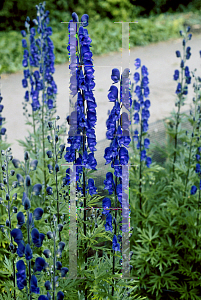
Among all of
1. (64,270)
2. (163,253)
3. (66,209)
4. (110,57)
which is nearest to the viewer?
(64,270)

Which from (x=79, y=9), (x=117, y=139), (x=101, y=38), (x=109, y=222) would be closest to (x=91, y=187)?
(x=109, y=222)

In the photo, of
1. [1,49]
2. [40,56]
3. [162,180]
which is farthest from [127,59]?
[1,49]

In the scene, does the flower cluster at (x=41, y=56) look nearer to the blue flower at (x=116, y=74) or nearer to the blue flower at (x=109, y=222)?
the blue flower at (x=116, y=74)

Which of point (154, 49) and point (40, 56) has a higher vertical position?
point (154, 49)

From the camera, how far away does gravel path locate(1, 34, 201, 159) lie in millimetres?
8219

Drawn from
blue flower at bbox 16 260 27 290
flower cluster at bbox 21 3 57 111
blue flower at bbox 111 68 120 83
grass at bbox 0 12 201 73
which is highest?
grass at bbox 0 12 201 73

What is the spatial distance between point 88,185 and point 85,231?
388 mm

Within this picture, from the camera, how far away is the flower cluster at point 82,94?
247cm

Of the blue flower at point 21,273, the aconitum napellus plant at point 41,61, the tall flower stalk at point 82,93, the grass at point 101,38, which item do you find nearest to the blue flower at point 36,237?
the blue flower at point 21,273

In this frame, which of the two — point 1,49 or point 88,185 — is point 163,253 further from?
point 1,49

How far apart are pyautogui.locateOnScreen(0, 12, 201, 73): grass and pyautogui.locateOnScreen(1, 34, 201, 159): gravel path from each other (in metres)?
0.28

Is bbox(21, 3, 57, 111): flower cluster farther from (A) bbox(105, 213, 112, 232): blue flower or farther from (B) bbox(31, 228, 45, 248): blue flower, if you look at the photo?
(B) bbox(31, 228, 45, 248): blue flower

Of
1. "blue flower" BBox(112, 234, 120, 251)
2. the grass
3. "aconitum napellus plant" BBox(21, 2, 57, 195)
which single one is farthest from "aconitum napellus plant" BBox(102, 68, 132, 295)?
the grass

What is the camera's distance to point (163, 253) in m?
4.25
